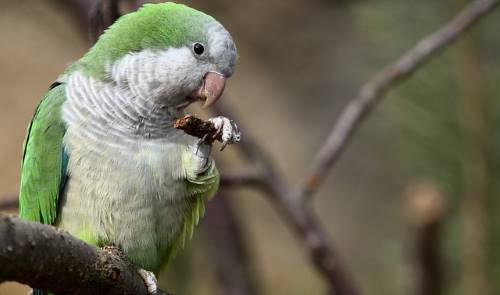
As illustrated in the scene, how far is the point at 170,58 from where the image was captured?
2455mm

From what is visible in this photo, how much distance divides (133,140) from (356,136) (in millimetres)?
3849

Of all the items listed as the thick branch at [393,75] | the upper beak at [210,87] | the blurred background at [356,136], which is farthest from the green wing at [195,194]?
the blurred background at [356,136]

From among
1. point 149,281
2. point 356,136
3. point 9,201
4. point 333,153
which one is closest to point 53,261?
point 149,281

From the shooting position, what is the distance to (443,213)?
10.6ft

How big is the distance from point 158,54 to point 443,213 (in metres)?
1.39

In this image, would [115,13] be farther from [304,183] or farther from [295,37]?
[295,37]

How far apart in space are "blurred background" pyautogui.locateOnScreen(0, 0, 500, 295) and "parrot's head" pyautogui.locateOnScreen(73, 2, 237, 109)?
3.64 ft

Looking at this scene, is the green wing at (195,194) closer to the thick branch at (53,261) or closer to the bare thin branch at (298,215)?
the thick branch at (53,261)

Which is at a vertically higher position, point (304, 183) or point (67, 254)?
point (67, 254)

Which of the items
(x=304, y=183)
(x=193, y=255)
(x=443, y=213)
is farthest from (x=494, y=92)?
(x=193, y=255)

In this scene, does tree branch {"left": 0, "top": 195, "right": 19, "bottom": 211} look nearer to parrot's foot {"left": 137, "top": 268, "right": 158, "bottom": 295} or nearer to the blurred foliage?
parrot's foot {"left": 137, "top": 268, "right": 158, "bottom": 295}

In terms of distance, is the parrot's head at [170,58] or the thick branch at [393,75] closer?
the parrot's head at [170,58]

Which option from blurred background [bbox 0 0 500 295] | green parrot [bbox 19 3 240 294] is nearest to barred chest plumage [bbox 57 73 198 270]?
green parrot [bbox 19 3 240 294]

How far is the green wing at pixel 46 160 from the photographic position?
243cm
